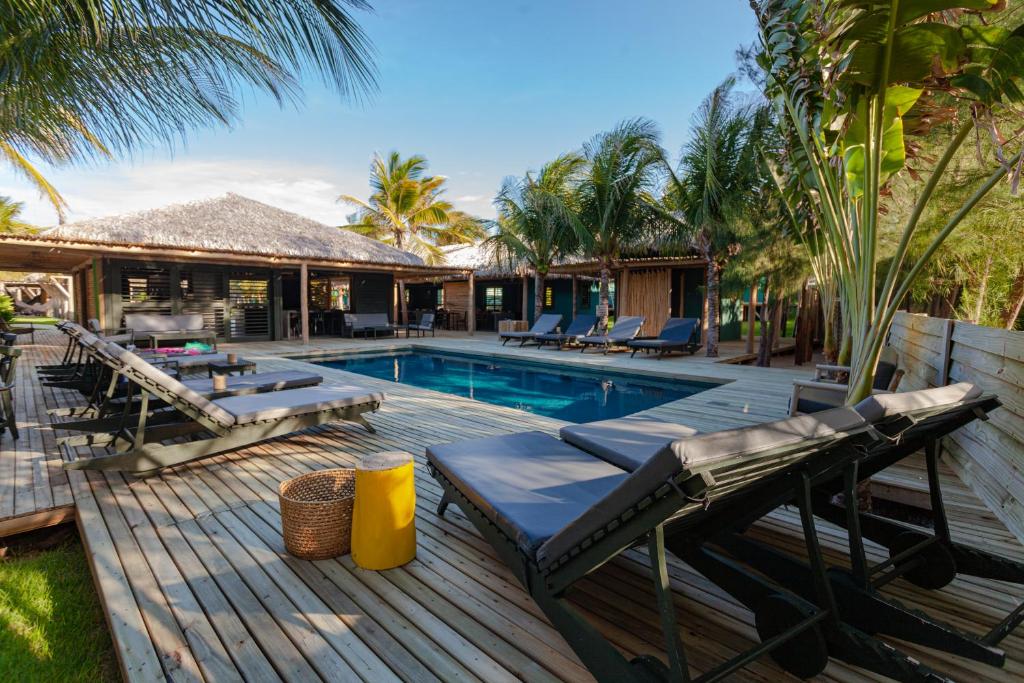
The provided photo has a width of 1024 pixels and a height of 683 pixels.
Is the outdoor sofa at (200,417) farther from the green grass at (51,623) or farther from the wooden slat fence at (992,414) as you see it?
the wooden slat fence at (992,414)

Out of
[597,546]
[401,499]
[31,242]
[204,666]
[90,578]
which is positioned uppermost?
[31,242]

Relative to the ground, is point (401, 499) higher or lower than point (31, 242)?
lower

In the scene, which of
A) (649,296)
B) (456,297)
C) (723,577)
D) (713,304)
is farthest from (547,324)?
(723,577)

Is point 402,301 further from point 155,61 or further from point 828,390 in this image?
point 155,61

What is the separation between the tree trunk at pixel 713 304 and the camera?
10.9 metres

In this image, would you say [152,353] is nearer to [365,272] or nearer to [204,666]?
[204,666]

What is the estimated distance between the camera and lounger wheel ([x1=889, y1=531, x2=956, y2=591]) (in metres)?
2.09

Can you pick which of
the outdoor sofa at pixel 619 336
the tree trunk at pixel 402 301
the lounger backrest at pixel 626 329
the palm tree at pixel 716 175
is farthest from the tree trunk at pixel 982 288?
the tree trunk at pixel 402 301

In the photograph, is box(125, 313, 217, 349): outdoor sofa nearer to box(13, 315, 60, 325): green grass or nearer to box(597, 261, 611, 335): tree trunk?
box(597, 261, 611, 335): tree trunk

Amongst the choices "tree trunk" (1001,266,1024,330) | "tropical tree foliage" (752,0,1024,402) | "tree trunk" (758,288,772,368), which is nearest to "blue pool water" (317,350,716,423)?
"tree trunk" (758,288,772,368)

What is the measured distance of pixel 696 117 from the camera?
10109 millimetres

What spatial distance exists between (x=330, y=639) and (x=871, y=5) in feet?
13.1

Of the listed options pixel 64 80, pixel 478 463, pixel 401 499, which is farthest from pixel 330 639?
pixel 64 80

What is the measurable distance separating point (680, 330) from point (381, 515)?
10.2 metres
